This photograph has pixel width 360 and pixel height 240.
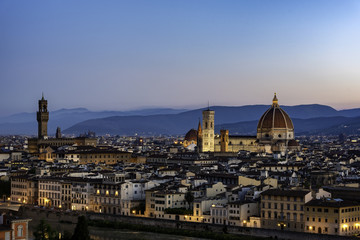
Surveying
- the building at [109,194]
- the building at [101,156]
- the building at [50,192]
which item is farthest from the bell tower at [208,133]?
the building at [109,194]

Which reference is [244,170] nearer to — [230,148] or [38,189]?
[38,189]

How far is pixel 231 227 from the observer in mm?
41938

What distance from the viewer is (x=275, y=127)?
114688 mm

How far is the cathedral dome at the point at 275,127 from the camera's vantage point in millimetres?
114312

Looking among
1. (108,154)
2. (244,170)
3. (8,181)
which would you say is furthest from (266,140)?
(8,181)

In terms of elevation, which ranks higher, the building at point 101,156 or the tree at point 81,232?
the building at point 101,156

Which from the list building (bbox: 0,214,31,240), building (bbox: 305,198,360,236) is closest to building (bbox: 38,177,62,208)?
building (bbox: 305,198,360,236)

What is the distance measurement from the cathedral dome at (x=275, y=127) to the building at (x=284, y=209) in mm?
72310

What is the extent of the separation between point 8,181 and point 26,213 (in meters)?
13.6

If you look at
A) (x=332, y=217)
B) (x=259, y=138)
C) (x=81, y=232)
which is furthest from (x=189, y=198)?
(x=259, y=138)

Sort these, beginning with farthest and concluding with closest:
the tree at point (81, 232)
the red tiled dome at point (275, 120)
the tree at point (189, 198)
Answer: the red tiled dome at point (275, 120), the tree at point (189, 198), the tree at point (81, 232)

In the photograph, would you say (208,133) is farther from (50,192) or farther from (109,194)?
(109,194)

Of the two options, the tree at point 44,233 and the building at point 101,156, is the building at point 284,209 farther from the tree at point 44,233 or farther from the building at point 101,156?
the building at point 101,156

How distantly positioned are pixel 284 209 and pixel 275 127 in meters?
73.7
